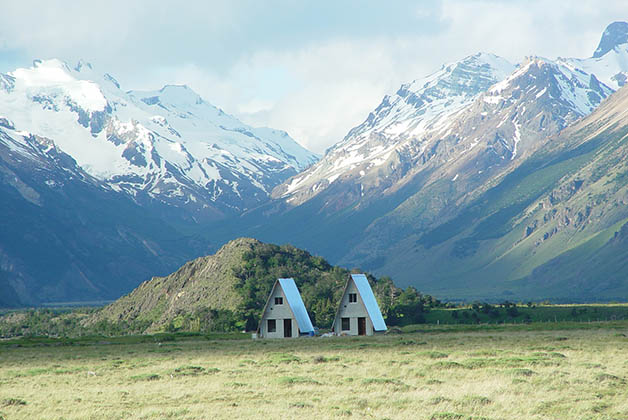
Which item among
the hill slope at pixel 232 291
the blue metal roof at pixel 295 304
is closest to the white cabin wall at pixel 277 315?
the blue metal roof at pixel 295 304

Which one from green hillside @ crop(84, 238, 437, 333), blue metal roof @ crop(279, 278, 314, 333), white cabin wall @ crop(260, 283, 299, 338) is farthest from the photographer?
green hillside @ crop(84, 238, 437, 333)

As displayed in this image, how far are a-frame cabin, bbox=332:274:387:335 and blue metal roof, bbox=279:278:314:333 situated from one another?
11.6 feet

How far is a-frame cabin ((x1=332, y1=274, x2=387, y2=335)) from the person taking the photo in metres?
104

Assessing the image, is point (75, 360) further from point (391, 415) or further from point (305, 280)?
point (305, 280)

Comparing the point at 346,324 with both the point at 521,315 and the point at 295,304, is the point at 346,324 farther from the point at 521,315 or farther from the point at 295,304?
the point at 521,315

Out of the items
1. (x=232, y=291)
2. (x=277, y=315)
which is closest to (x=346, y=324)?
(x=277, y=315)

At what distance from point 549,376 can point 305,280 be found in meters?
102

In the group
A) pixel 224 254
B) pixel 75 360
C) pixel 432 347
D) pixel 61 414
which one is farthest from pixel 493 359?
pixel 224 254

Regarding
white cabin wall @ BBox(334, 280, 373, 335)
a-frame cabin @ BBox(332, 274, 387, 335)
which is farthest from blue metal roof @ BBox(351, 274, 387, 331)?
white cabin wall @ BBox(334, 280, 373, 335)

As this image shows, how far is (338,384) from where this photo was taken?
1902 inches

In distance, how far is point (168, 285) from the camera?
175m

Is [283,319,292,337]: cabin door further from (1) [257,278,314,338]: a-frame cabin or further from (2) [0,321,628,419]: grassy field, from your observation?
(2) [0,321,628,419]: grassy field

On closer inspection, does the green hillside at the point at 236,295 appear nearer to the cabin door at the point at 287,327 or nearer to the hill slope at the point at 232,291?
the hill slope at the point at 232,291

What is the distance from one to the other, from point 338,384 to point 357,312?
55.9 meters
